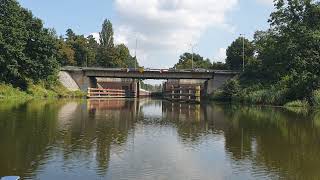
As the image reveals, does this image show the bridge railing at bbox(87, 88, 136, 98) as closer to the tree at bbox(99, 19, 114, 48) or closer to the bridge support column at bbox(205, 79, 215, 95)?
the bridge support column at bbox(205, 79, 215, 95)

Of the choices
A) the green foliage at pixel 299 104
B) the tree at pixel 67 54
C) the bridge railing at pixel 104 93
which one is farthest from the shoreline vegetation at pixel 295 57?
the tree at pixel 67 54

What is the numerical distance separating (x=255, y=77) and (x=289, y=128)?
197ft

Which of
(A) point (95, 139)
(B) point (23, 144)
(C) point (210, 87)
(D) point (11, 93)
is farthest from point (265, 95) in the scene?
(B) point (23, 144)

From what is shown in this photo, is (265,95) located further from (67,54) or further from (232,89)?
(67,54)

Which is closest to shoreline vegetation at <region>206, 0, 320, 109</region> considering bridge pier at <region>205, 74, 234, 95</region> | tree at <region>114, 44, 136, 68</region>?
bridge pier at <region>205, 74, 234, 95</region>

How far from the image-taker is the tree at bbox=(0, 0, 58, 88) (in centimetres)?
7031

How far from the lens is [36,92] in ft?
249

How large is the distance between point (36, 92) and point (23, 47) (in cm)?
772

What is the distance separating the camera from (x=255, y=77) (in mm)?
87062

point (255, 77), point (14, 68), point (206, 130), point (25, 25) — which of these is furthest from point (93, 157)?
point (255, 77)

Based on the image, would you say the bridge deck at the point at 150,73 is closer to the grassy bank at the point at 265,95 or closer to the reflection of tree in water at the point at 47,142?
the grassy bank at the point at 265,95

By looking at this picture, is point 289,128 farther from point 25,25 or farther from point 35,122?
point 25,25

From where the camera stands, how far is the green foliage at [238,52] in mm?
108375

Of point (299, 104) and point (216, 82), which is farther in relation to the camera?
point (216, 82)
